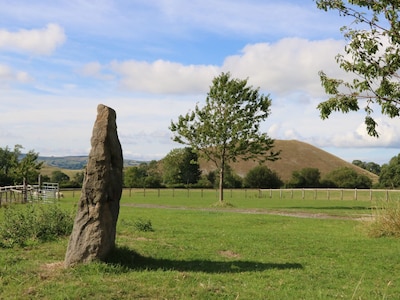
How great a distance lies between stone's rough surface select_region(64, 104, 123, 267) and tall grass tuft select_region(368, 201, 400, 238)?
37.8ft

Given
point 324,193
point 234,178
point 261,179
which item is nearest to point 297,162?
point 261,179

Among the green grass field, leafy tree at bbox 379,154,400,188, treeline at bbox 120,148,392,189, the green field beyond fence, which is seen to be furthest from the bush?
leafy tree at bbox 379,154,400,188

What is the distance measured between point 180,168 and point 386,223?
7298cm

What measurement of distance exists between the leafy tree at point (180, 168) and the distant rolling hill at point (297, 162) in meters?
20.9

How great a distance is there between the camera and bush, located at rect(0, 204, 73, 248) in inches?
510

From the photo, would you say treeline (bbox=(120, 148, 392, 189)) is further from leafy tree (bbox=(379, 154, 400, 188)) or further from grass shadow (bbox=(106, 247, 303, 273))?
grass shadow (bbox=(106, 247, 303, 273))

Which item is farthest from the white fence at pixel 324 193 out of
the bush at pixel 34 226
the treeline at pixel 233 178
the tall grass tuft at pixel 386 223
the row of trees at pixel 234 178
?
the bush at pixel 34 226

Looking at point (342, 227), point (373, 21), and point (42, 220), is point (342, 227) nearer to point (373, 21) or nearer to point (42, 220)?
point (373, 21)

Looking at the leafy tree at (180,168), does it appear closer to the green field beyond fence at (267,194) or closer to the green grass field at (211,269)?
the green field beyond fence at (267,194)

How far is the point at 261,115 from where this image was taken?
129 feet

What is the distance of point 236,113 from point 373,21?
24545 mm

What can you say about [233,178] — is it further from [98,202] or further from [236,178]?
[98,202]

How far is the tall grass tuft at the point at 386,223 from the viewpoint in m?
17.2

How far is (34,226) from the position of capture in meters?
13.4
